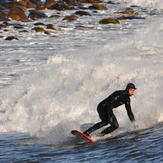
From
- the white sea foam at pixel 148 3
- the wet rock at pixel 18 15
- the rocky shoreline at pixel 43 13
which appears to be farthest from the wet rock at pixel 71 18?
the white sea foam at pixel 148 3

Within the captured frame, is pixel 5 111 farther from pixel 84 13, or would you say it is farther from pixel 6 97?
pixel 84 13

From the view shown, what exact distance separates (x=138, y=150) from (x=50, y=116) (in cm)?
593

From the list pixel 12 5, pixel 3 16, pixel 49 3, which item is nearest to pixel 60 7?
pixel 49 3

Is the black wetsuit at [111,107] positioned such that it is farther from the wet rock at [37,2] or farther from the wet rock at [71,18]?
the wet rock at [37,2]

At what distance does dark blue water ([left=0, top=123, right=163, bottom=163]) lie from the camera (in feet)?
29.4

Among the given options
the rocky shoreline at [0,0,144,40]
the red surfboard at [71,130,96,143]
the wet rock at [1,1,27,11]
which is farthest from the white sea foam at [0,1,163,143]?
the wet rock at [1,1,27,11]

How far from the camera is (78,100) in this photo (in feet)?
52.9

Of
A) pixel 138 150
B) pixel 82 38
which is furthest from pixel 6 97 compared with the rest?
pixel 82 38

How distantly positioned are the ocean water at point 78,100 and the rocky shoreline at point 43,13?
13.6 m

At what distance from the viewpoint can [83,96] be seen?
1627 cm

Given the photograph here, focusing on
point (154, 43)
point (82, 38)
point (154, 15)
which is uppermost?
point (154, 15)

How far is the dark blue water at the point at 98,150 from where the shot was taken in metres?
8.96

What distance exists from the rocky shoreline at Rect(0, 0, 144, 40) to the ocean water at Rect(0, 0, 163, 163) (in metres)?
13.6

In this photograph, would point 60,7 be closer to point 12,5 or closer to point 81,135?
point 12,5
